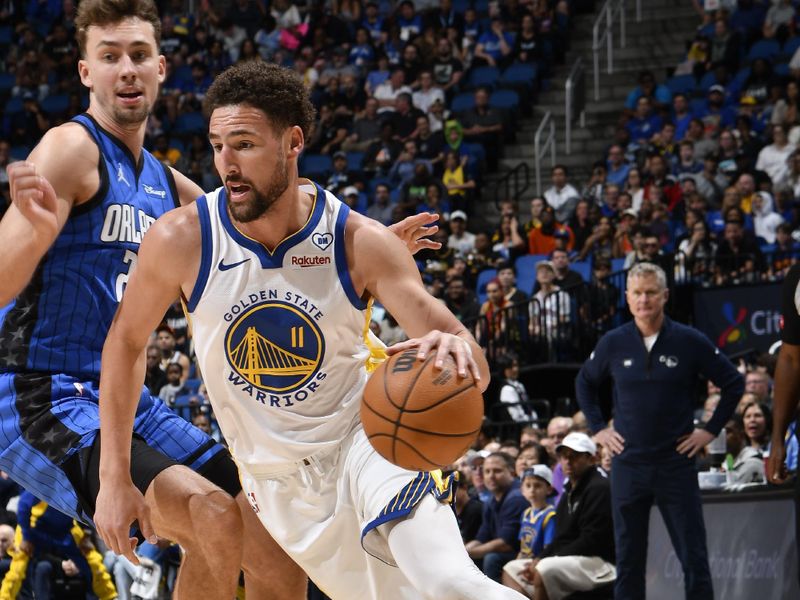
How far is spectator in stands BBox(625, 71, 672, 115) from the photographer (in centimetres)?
1739

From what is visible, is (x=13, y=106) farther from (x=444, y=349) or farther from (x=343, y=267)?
(x=444, y=349)

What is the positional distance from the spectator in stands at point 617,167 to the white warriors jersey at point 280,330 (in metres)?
12.3

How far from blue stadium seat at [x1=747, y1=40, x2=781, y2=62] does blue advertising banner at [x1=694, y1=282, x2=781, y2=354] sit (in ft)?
18.4

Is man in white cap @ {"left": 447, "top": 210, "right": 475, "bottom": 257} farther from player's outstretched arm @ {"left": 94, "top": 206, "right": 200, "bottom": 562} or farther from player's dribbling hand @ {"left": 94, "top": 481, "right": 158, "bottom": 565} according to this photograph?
player's dribbling hand @ {"left": 94, "top": 481, "right": 158, "bottom": 565}

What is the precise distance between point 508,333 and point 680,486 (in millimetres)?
6174

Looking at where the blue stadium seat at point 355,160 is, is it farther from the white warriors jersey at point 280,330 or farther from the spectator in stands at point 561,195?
the white warriors jersey at point 280,330

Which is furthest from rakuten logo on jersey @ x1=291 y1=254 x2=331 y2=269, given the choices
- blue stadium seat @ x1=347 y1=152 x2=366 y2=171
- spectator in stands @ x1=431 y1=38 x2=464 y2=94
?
spectator in stands @ x1=431 y1=38 x2=464 y2=94

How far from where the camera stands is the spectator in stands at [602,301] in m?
13.2

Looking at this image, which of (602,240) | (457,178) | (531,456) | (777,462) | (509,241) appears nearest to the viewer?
(777,462)

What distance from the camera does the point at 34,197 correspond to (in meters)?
4.09

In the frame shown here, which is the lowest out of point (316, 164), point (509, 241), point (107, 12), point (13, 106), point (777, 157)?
point (509, 241)

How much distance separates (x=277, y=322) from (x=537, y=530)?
210 inches

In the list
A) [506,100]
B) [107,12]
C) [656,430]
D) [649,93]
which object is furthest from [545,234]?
[107,12]

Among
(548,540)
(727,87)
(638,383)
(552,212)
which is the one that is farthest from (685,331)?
(727,87)
